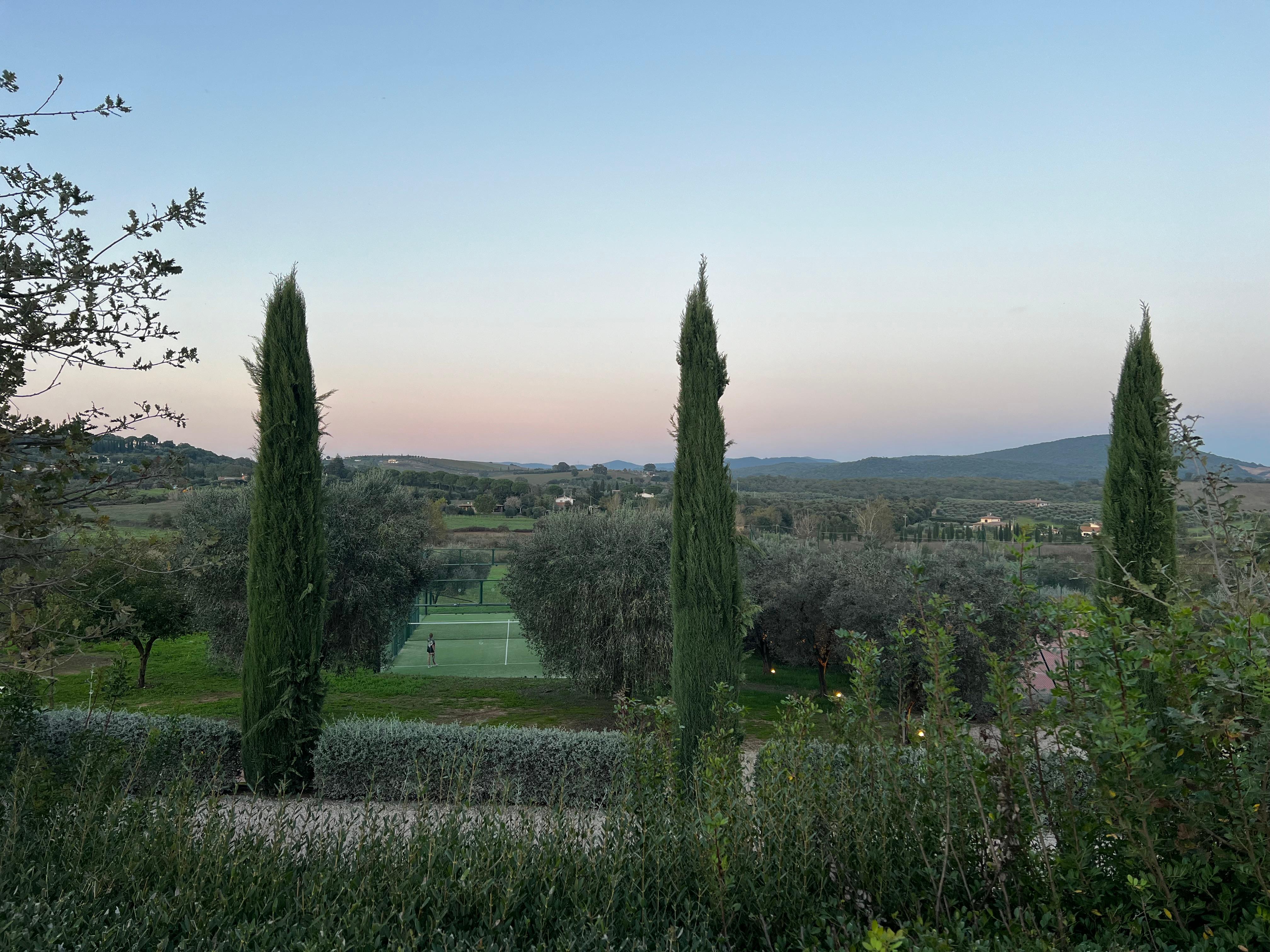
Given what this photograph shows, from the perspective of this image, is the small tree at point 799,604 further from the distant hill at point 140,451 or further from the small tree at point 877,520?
the distant hill at point 140,451

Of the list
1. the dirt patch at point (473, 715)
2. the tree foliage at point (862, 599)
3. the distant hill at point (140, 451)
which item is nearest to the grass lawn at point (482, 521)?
the tree foliage at point (862, 599)

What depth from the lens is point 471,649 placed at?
1773cm

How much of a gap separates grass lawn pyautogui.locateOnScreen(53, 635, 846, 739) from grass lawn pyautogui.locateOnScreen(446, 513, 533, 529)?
629 cm

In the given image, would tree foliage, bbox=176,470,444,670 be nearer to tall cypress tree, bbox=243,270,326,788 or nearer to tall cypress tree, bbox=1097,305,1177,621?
tall cypress tree, bbox=243,270,326,788

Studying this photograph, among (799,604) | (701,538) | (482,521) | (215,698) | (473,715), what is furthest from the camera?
(482,521)

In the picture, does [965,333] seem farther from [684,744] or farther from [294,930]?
[294,930]

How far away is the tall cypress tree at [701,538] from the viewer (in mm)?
7012

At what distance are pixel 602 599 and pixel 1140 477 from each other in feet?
27.5

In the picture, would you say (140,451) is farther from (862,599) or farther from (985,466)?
(985,466)

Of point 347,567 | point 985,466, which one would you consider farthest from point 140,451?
point 985,466

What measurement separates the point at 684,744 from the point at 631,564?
5145 millimetres

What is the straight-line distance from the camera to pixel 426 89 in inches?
332

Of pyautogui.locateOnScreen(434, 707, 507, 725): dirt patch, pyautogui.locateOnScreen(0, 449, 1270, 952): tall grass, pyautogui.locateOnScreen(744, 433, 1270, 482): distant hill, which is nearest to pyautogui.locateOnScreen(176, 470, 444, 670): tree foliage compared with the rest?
pyautogui.locateOnScreen(434, 707, 507, 725): dirt patch

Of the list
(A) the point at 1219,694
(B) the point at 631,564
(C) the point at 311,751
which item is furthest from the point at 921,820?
(B) the point at 631,564
